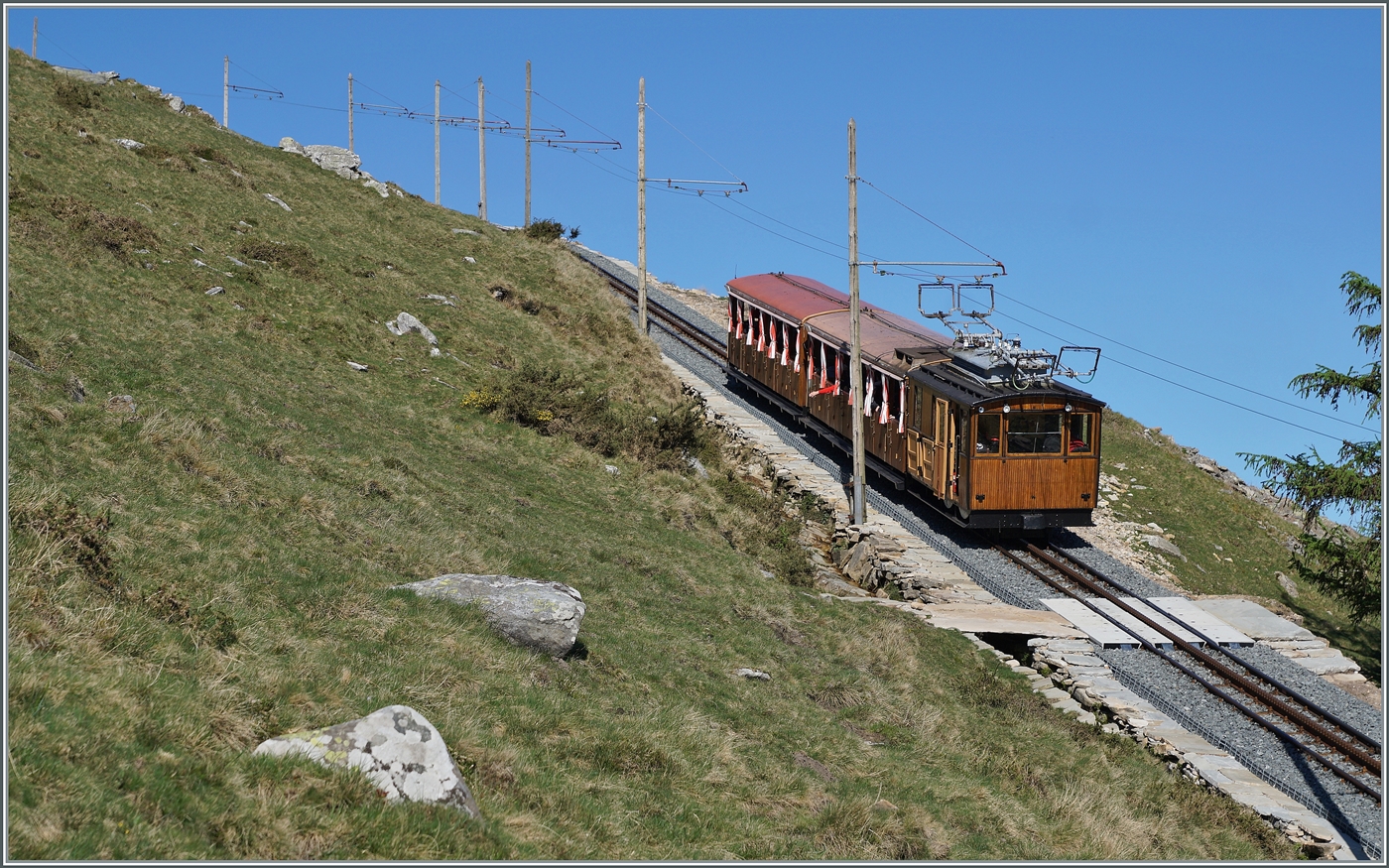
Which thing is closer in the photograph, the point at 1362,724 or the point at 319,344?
the point at 1362,724

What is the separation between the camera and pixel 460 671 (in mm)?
11086

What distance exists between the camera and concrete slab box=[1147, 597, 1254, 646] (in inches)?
771

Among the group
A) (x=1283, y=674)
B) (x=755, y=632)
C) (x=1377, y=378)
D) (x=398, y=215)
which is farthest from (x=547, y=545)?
(x=398, y=215)

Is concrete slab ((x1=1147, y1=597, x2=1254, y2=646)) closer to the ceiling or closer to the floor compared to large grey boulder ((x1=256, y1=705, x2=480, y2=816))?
closer to the floor

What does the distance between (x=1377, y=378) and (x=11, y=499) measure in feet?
79.8

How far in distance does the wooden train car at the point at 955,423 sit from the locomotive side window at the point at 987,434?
20 millimetres

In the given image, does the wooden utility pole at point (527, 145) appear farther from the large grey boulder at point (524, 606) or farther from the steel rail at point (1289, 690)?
the large grey boulder at point (524, 606)

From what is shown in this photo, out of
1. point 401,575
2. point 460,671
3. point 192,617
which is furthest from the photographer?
point 401,575

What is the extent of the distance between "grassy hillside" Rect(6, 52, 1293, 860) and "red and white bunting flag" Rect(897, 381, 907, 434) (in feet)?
11.3

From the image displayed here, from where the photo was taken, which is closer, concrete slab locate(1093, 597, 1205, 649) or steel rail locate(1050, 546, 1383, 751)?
steel rail locate(1050, 546, 1383, 751)

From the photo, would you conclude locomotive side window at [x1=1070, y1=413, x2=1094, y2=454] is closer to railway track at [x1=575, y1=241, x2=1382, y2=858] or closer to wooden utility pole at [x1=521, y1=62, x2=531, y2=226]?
railway track at [x1=575, y1=241, x2=1382, y2=858]

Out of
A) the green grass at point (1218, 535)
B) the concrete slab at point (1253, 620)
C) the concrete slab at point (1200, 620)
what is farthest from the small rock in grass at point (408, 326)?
the concrete slab at point (1253, 620)

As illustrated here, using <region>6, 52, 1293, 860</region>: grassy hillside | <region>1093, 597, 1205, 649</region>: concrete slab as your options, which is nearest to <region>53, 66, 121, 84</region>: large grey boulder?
<region>6, 52, 1293, 860</region>: grassy hillside

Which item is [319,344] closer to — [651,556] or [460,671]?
[651,556]
